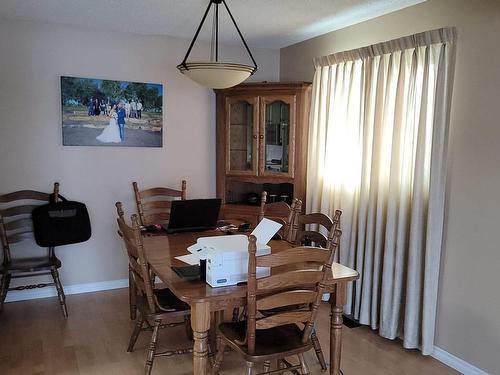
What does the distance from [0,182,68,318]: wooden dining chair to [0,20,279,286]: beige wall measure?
142mm

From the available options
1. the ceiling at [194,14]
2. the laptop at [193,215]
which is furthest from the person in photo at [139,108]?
the laptop at [193,215]

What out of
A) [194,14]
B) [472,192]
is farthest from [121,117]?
[472,192]

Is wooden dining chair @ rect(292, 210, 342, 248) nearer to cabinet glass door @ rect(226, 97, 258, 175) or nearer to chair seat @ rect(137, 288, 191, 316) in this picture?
chair seat @ rect(137, 288, 191, 316)

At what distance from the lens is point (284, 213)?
3.24 meters

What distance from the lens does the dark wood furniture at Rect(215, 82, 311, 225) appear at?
3.86 metres

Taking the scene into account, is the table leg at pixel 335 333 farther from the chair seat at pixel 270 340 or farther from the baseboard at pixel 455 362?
the baseboard at pixel 455 362

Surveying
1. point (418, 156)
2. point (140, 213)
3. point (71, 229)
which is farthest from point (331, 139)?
point (71, 229)

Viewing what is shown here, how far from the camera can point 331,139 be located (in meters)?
3.53

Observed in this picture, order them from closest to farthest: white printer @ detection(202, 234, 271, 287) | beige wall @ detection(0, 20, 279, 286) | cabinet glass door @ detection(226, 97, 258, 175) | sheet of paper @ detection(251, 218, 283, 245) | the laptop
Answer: white printer @ detection(202, 234, 271, 287), sheet of paper @ detection(251, 218, 283, 245), the laptop, beige wall @ detection(0, 20, 279, 286), cabinet glass door @ detection(226, 97, 258, 175)

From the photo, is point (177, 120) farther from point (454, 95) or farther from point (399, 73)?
point (454, 95)

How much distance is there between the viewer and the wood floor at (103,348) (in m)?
2.64

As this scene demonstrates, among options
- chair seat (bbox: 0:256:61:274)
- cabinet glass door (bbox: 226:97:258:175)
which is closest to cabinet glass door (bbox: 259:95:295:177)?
cabinet glass door (bbox: 226:97:258:175)

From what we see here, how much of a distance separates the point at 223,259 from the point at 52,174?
7.75 ft

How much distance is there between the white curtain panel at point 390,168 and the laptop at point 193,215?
109 cm
